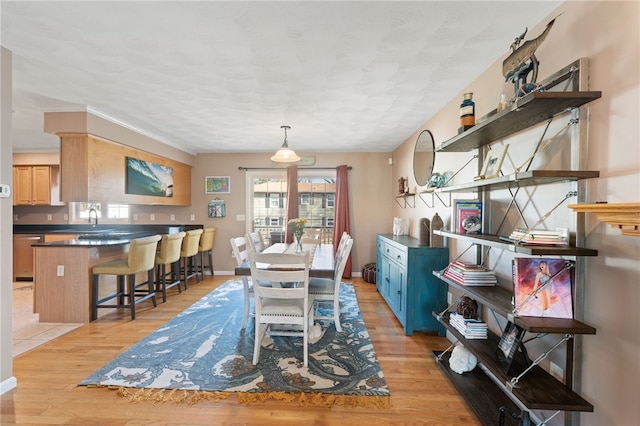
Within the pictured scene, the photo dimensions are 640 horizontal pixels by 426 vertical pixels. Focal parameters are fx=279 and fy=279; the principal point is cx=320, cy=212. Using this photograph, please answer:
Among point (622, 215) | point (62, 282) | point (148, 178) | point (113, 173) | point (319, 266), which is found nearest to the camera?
point (622, 215)

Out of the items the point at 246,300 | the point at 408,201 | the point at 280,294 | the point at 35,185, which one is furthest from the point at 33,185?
the point at 408,201

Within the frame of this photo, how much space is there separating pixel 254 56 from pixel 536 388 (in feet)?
8.87

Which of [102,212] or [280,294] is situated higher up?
[102,212]

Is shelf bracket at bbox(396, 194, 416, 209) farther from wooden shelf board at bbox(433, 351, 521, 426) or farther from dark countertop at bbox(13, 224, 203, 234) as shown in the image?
dark countertop at bbox(13, 224, 203, 234)

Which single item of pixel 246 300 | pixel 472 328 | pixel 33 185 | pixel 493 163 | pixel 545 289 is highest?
pixel 33 185

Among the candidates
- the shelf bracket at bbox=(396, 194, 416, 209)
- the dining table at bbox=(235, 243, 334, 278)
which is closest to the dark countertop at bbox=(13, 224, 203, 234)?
the dining table at bbox=(235, 243, 334, 278)

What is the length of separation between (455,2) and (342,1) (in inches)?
24.4

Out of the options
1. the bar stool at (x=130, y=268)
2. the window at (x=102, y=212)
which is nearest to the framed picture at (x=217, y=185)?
the window at (x=102, y=212)

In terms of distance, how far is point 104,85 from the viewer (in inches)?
Answer: 103

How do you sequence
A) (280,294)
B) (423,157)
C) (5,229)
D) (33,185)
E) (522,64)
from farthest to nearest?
(33,185) → (423,157) → (280,294) → (5,229) → (522,64)

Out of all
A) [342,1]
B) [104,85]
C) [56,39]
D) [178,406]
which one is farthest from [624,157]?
[104,85]

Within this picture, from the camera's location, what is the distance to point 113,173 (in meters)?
3.85

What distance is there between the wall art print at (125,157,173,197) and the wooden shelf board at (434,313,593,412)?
4714 mm

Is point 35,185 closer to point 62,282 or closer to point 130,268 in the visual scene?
point 62,282
